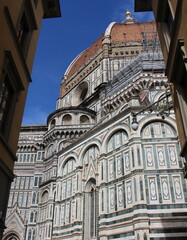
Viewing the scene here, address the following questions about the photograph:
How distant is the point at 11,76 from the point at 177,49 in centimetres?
549

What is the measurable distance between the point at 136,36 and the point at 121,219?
3558 centimetres

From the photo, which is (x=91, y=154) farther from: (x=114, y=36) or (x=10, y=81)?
(x=114, y=36)

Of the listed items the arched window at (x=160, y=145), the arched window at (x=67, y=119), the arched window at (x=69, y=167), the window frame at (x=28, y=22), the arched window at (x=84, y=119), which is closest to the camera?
the window frame at (x=28, y=22)

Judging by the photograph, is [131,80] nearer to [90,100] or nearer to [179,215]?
[90,100]

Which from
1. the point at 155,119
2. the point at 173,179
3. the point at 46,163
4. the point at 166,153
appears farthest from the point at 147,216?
the point at 46,163

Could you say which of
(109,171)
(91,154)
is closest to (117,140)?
(109,171)

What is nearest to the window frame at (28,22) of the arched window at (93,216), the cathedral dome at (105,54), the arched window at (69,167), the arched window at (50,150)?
the arched window at (93,216)

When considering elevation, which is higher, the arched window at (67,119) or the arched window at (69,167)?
the arched window at (67,119)

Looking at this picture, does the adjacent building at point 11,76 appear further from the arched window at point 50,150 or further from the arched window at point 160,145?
the arched window at point 50,150

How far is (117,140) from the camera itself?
19.9 metres

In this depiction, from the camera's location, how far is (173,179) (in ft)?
54.5

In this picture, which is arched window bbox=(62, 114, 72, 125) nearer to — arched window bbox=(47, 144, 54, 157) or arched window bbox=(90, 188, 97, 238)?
arched window bbox=(47, 144, 54, 157)

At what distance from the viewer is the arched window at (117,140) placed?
1939 cm

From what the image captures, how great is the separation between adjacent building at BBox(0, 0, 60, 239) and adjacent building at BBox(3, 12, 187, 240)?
15.8 feet
